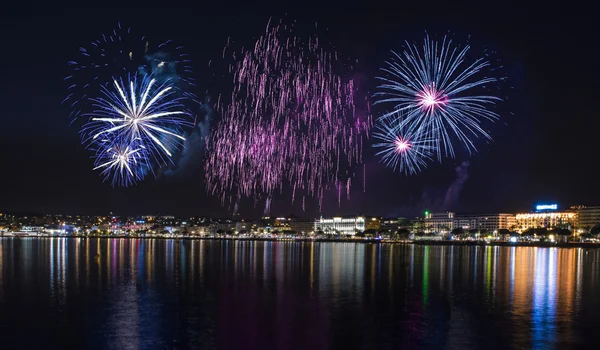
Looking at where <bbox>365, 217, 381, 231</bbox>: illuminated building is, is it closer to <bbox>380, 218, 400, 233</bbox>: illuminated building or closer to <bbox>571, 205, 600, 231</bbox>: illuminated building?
<bbox>380, 218, 400, 233</bbox>: illuminated building

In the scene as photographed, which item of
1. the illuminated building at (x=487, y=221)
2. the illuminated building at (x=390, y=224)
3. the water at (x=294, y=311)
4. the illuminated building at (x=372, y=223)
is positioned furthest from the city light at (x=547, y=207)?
the water at (x=294, y=311)

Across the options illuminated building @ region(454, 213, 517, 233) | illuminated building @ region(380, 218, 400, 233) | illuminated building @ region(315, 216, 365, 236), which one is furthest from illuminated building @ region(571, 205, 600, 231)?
illuminated building @ region(315, 216, 365, 236)

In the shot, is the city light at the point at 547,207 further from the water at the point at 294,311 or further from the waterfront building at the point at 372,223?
the water at the point at 294,311

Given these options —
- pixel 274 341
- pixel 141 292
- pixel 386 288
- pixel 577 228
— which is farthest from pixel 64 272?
pixel 577 228

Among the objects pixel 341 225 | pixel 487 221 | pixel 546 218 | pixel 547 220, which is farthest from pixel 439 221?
pixel 547 220

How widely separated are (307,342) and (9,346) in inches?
271

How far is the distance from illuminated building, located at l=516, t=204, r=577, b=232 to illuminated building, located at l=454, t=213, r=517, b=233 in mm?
3117

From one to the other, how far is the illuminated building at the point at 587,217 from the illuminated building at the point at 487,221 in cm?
1990

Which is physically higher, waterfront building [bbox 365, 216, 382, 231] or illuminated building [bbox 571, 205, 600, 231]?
illuminated building [bbox 571, 205, 600, 231]

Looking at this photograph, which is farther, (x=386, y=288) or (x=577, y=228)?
(x=577, y=228)

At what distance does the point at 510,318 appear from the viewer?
17562mm

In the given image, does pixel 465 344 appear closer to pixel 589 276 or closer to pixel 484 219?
pixel 589 276

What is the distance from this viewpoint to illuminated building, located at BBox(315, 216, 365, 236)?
179500 millimetres

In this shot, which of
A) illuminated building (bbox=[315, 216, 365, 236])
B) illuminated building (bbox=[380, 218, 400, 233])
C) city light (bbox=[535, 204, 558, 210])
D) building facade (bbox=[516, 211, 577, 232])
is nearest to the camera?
building facade (bbox=[516, 211, 577, 232])
